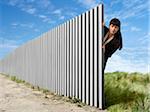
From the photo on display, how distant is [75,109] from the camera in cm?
527

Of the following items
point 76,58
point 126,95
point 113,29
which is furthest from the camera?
point 76,58

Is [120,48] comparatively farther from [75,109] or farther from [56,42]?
[56,42]

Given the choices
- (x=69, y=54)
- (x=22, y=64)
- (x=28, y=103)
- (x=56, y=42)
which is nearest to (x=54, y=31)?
(x=56, y=42)

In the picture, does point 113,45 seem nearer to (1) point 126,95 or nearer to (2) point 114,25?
(2) point 114,25

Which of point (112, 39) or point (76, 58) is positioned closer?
point (112, 39)

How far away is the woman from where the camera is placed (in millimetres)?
5632

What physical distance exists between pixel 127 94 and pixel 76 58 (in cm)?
122

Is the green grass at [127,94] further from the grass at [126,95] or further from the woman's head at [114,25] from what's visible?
the woman's head at [114,25]

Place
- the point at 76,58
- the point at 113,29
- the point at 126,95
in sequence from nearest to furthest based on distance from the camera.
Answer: the point at 113,29, the point at 126,95, the point at 76,58

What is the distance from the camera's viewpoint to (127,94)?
20.2 ft

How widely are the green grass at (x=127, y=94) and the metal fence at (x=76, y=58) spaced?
0.37 m

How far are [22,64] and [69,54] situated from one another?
8.14 m

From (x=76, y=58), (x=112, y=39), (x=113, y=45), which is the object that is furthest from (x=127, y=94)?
(x=76, y=58)

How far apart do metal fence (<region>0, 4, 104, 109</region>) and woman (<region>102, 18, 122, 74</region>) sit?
0.43ft
